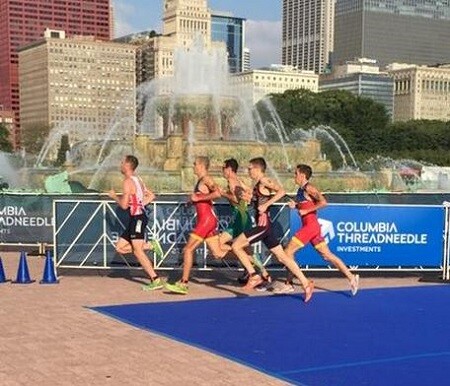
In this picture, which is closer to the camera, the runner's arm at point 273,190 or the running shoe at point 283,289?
the runner's arm at point 273,190

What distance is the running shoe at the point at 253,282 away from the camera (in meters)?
10.7

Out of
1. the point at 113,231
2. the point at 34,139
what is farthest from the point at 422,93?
the point at 113,231

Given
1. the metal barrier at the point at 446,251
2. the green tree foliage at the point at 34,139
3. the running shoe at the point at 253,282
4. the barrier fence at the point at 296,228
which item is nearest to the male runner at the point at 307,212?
the running shoe at the point at 253,282

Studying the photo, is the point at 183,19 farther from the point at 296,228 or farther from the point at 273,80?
the point at 296,228

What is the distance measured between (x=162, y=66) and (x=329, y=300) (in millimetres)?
127161

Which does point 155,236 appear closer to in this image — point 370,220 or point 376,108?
point 370,220

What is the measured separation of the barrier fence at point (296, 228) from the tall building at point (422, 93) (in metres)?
159

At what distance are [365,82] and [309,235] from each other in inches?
6429

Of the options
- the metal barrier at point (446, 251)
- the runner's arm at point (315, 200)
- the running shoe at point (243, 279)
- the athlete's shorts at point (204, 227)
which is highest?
the runner's arm at point (315, 200)

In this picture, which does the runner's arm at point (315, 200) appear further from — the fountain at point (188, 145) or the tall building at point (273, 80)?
the tall building at point (273, 80)

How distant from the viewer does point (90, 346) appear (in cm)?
744

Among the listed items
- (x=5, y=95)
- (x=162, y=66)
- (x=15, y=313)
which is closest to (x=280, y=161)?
(x=15, y=313)

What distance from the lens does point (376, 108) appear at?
3701 inches

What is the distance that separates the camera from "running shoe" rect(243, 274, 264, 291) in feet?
35.1
